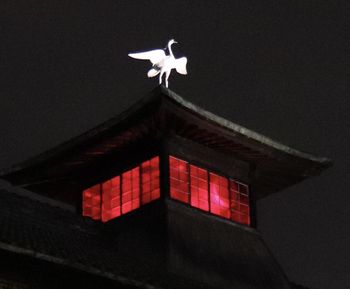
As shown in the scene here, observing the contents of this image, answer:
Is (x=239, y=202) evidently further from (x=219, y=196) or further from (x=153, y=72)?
(x=153, y=72)

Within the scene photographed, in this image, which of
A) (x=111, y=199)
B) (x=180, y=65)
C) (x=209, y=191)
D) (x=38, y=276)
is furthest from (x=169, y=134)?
(x=38, y=276)

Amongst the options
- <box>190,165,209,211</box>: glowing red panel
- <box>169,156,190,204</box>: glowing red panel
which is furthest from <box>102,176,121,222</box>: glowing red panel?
<box>190,165,209,211</box>: glowing red panel

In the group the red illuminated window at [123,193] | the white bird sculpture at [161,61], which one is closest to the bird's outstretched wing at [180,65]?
the white bird sculpture at [161,61]

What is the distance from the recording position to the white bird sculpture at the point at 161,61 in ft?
81.7

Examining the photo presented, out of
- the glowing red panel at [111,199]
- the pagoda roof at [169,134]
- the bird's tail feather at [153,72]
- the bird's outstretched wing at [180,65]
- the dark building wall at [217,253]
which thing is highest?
the bird's outstretched wing at [180,65]

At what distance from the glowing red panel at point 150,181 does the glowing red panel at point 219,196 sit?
6.28ft

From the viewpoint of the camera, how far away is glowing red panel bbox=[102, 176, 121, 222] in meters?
24.0

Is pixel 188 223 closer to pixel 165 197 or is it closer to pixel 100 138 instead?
pixel 165 197

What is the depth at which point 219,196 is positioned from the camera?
24156 millimetres

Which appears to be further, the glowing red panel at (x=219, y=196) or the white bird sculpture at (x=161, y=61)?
the white bird sculpture at (x=161, y=61)

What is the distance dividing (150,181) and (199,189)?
155cm

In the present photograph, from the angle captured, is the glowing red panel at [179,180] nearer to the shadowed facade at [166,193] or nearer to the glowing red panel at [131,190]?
the shadowed facade at [166,193]

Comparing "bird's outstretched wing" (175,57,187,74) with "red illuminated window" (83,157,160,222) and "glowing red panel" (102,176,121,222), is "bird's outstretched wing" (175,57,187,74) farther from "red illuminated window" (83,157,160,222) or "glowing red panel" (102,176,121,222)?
"glowing red panel" (102,176,121,222)

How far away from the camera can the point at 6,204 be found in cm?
2116
